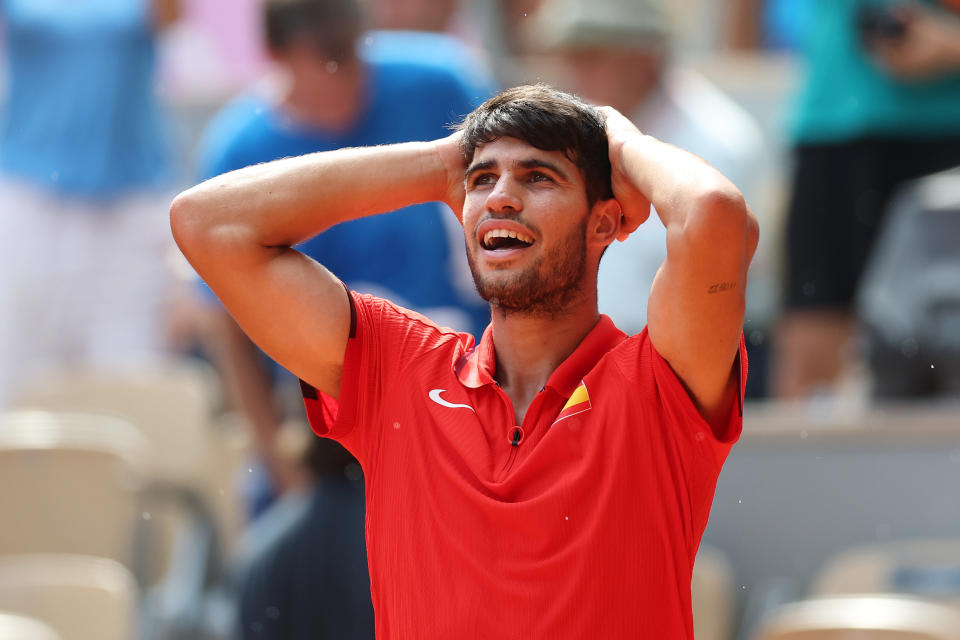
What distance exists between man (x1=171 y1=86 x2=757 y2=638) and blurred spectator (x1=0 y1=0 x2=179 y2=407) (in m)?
4.03

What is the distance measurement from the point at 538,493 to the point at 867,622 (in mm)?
2012

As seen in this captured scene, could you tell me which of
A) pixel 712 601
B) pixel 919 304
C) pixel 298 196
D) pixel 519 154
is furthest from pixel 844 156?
pixel 519 154

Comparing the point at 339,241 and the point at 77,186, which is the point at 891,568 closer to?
the point at 339,241

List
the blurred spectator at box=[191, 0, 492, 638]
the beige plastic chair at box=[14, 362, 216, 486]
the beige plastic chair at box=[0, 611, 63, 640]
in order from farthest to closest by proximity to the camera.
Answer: the beige plastic chair at box=[14, 362, 216, 486], the blurred spectator at box=[191, 0, 492, 638], the beige plastic chair at box=[0, 611, 63, 640]

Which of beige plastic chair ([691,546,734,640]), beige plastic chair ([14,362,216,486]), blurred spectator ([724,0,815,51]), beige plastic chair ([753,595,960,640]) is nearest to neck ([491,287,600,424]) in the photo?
beige plastic chair ([753,595,960,640])

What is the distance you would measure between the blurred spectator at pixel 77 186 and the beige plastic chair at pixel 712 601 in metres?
2.73

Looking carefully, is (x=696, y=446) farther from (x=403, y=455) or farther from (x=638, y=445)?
(x=403, y=455)

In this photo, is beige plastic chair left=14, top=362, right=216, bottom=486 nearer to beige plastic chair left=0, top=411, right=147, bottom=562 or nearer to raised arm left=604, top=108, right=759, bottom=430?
beige plastic chair left=0, top=411, right=147, bottom=562

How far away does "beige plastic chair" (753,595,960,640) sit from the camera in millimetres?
3225

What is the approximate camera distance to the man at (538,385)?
1.46m

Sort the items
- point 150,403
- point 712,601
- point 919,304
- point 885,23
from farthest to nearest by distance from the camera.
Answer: point 150,403 < point 885,23 < point 919,304 < point 712,601

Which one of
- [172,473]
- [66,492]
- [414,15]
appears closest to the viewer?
[66,492]

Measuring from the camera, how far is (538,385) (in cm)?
163

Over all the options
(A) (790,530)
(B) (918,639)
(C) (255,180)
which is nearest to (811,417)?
(A) (790,530)
